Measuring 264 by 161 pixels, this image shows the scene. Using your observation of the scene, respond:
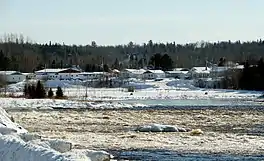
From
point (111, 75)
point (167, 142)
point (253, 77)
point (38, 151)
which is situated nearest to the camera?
point (38, 151)

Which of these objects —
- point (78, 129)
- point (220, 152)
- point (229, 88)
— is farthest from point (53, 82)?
point (220, 152)

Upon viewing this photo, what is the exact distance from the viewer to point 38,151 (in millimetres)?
12023

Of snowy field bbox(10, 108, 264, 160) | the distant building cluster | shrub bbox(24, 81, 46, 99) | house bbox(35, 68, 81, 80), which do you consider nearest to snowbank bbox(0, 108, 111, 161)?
snowy field bbox(10, 108, 264, 160)

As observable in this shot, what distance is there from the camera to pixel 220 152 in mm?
20281

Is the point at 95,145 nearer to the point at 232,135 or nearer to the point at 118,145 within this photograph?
the point at 118,145

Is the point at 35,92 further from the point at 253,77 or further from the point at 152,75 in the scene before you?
the point at 152,75

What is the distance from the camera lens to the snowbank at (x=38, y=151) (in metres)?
11.5

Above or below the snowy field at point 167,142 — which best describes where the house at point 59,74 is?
above

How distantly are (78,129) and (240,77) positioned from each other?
84817mm

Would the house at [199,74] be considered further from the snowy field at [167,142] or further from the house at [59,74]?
the snowy field at [167,142]

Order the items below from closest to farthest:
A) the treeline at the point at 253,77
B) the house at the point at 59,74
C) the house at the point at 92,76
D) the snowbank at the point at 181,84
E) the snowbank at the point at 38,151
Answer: the snowbank at the point at 38,151
the treeline at the point at 253,77
the snowbank at the point at 181,84
the house at the point at 92,76
the house at the point at 59,74

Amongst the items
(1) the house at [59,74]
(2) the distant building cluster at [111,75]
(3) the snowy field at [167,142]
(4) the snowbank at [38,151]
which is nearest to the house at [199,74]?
(2) the distant building cluster at [111,75]

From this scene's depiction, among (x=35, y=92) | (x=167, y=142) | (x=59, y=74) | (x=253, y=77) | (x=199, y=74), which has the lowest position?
(x=167, y=142)

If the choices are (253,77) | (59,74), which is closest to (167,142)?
(253,77)
